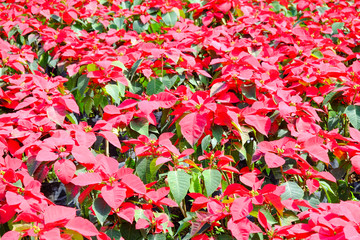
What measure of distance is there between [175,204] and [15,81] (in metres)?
1.07

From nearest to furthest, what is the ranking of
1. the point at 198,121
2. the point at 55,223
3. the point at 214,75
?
the point at 55,223 → the point at 198,121 → the point at 214,75

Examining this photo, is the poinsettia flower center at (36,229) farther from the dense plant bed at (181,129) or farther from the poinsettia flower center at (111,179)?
the poinsettia flower center at (111,179)

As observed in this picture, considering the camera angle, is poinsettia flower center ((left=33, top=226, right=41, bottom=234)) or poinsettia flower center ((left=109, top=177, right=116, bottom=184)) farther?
poinsettia flower center ((left=109, top=177, right=116, bottom=184))

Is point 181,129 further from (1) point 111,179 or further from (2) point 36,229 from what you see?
(2) point 36,229

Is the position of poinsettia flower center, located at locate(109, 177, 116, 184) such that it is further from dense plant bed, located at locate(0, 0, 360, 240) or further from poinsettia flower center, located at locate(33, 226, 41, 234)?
poinsettia flower center, located at locate(33, 226, 41, 234)

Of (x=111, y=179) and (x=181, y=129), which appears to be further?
(x=181, y=129)

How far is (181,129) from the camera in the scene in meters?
1.49

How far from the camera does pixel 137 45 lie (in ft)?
7.61

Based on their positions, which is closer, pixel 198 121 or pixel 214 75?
pixel 198 121

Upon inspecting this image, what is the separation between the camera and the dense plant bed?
129cm

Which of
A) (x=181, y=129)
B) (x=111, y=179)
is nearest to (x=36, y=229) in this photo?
(x=111, y=179)

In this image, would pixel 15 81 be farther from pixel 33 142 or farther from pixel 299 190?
pixel 299 190

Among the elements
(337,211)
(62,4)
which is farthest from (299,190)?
(62,4)

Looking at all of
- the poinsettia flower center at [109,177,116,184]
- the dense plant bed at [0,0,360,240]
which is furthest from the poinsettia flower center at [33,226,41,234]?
the poinsettia flower center at [109,177,116,184]
